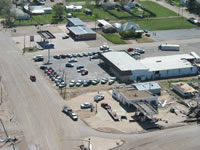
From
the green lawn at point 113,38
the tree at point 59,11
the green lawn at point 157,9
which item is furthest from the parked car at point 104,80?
the green lawn at point 157,9

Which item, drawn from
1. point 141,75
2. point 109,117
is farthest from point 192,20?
point 109,117

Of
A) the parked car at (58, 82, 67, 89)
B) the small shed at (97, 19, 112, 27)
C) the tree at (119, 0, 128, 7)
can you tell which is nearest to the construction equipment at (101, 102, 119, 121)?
the parked car at (58, 82, 67, 89)

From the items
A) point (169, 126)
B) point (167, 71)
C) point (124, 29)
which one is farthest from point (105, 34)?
point (169, 126)

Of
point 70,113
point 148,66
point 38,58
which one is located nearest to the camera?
point 70,113

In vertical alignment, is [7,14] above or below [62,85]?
above

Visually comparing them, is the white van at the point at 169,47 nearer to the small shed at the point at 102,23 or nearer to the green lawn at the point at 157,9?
the small shed at the point at 102,23

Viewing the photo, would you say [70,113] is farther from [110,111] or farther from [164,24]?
[164,24]

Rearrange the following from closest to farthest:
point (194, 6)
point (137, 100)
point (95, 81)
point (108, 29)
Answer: point (137, 100)
point (95, 81)
point (108, 29)
point (194, 6)

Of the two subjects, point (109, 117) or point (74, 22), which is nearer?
point (109, 117)
